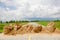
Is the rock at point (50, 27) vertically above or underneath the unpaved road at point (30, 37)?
above

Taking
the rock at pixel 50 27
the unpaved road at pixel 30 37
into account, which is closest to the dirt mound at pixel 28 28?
the rock at pixel 50 27

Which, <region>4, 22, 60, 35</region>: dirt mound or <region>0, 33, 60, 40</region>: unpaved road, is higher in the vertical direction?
<region>4, 22, 60, 35</region>: dirt mound

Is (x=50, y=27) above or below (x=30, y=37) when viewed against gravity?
above

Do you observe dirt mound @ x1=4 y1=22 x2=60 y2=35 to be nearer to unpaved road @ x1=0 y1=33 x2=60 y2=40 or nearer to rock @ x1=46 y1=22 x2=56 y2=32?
rock @ x1=46 y1=22 x2=56 y2=32

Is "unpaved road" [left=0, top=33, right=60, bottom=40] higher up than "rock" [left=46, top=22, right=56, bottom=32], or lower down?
lower down

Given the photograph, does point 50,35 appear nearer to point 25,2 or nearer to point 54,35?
point 54,35

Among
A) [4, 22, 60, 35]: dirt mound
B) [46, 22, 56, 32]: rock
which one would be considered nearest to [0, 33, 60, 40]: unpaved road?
[4, 22, 60, 35]: dirt mound

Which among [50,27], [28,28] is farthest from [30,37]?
[50,27]

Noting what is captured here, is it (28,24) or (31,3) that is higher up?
(31,3)

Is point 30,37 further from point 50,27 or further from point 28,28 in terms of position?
point 50,27

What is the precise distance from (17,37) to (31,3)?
1.29m

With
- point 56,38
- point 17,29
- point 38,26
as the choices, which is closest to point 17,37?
point 17,29

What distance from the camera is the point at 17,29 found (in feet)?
27.8

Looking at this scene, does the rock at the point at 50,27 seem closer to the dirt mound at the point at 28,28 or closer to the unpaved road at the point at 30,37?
the dirt mound at the point at 28,28
